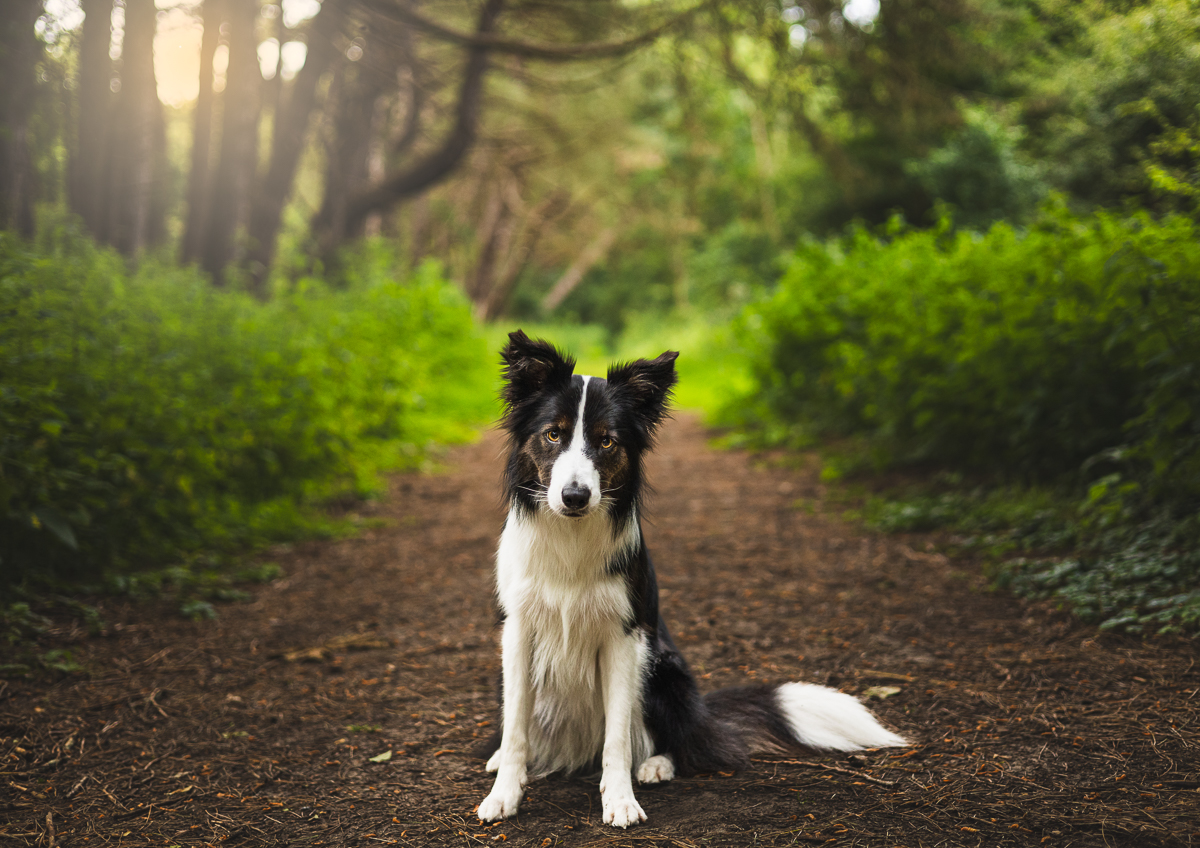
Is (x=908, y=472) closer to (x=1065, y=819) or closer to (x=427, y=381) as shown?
(x=1065, y=819)

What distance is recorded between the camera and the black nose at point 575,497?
8.95ft

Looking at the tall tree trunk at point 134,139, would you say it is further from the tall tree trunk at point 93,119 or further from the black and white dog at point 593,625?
the black and white dog at point 593,625

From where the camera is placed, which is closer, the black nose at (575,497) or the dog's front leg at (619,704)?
the black nose at (575,497)

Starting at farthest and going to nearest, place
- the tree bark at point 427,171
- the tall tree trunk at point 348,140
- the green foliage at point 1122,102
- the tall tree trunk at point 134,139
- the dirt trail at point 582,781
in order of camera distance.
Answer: the tall tree trunk at point 348,140 < the tree bark at point 427,171 < the tall tree trunk at point 134,139 < the green foliage at point 1122,102 < the dirt trail at point 582,781

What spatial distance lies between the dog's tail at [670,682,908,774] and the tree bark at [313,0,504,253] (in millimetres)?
12558

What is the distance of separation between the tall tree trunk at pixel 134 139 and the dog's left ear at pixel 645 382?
25.1ft

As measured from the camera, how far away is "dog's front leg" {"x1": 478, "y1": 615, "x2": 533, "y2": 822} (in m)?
2.91

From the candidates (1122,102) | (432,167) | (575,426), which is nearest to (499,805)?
(575,426)

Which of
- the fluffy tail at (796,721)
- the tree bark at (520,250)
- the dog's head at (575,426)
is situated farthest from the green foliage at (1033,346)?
the tree bark at (520,250)

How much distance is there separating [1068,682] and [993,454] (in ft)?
9.85

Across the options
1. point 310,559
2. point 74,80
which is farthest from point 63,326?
point 74,80

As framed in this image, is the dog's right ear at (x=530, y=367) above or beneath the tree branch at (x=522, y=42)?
beneath

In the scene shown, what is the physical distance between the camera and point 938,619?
4.58 metres

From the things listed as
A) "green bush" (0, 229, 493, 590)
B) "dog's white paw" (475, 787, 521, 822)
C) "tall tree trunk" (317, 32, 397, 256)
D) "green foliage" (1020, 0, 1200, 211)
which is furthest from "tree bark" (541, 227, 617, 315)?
"dog's white paw" (475, 787, 521, 822)
